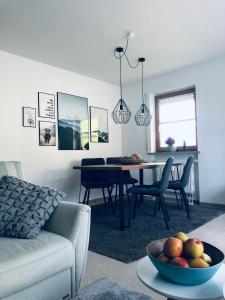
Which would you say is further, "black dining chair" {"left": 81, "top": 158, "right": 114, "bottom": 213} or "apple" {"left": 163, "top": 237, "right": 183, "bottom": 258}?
"black dining chair" {"left": 81, "top": 158, "right": 114, "bottom": 213}

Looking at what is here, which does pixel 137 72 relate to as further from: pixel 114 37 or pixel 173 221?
pixel 173 221

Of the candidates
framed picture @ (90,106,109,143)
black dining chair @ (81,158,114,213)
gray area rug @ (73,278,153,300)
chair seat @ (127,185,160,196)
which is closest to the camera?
gray area rug @ (73,278,153,300)


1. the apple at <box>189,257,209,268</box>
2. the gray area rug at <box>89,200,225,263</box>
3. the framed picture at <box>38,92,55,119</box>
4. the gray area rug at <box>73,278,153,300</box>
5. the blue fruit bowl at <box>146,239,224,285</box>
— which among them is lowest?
the gray area rug at <box>89,200,225,263</box>

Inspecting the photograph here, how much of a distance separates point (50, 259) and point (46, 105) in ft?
10.0

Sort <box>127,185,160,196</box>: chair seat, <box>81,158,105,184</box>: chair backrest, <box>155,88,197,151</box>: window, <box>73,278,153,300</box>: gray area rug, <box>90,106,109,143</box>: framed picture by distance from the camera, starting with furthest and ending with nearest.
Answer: <box>90,106,109,143</box>: framed picture, <box>155,88,197,151</box>: window, <box>81,158,105,184</box>: chair backrest, <box>127,185,160,196</box>: chair seat, <box>73,278,153,300</box>: gray area rug

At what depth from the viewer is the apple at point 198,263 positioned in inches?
37.9

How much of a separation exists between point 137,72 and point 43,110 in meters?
1.86

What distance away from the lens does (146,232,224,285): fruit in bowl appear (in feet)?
3.08

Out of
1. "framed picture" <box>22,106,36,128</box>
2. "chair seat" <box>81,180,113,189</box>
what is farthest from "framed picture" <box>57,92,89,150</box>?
"chair seat" <box>81,180,113,189</box>

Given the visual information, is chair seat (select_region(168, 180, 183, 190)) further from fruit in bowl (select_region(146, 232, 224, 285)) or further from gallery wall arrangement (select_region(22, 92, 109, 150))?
fruit in bowl (select_region(146, 232, 224, 285))

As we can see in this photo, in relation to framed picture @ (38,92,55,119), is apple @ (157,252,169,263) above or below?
below

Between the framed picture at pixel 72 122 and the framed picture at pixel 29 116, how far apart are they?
496 millimetres

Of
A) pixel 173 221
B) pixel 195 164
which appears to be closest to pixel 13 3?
pixel 173 221

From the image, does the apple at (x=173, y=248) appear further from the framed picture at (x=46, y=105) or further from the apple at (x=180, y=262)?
the framed picture at (x=46, y=105)
